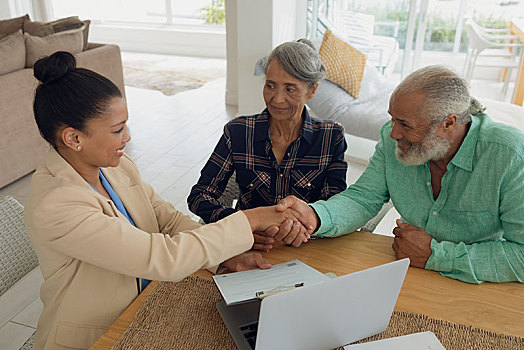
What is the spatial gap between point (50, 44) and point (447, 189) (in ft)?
11.2

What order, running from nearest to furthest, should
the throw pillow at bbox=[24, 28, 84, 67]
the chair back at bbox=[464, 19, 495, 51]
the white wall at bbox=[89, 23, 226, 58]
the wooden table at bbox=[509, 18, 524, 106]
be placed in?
the throw pillow at bbox=[24, 28, 84, 67] < the wooden table at bbox=[509, 18, 524, 106] < the chair back at bbox=[464, 19, 495, 51] < the white wall at bbox=[89, 23, 226, 58]

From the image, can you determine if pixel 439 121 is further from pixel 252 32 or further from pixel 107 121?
pixel 252 32

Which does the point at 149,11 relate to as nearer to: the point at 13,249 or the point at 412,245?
the point at 13,249

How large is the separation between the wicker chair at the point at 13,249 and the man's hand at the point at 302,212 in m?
0.77

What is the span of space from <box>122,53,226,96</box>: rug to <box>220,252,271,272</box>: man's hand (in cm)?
478

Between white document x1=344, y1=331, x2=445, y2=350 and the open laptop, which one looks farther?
white document x1=344, y1=331, x2=445, y2=350

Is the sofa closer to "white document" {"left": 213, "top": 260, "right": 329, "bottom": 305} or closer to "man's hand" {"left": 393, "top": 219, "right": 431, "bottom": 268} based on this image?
"white document" {"left": 213, "top": 260, "right": 329, "bottom": 305}

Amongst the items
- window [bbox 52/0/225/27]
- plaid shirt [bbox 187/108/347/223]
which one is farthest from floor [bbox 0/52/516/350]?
window [bbox 52/0/225/27]

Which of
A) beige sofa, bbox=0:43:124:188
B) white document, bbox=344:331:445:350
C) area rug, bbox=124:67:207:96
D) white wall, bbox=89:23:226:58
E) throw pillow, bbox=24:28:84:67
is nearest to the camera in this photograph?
white document, bbox=344:331:445:350

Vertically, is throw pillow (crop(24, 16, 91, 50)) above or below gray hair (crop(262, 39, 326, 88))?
below

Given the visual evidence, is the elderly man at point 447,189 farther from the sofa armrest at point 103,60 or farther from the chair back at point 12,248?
the sofa armrest at point 103,60

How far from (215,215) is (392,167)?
2.10 feet

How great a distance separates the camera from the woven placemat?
104 cm

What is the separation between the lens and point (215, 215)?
1720 mm
